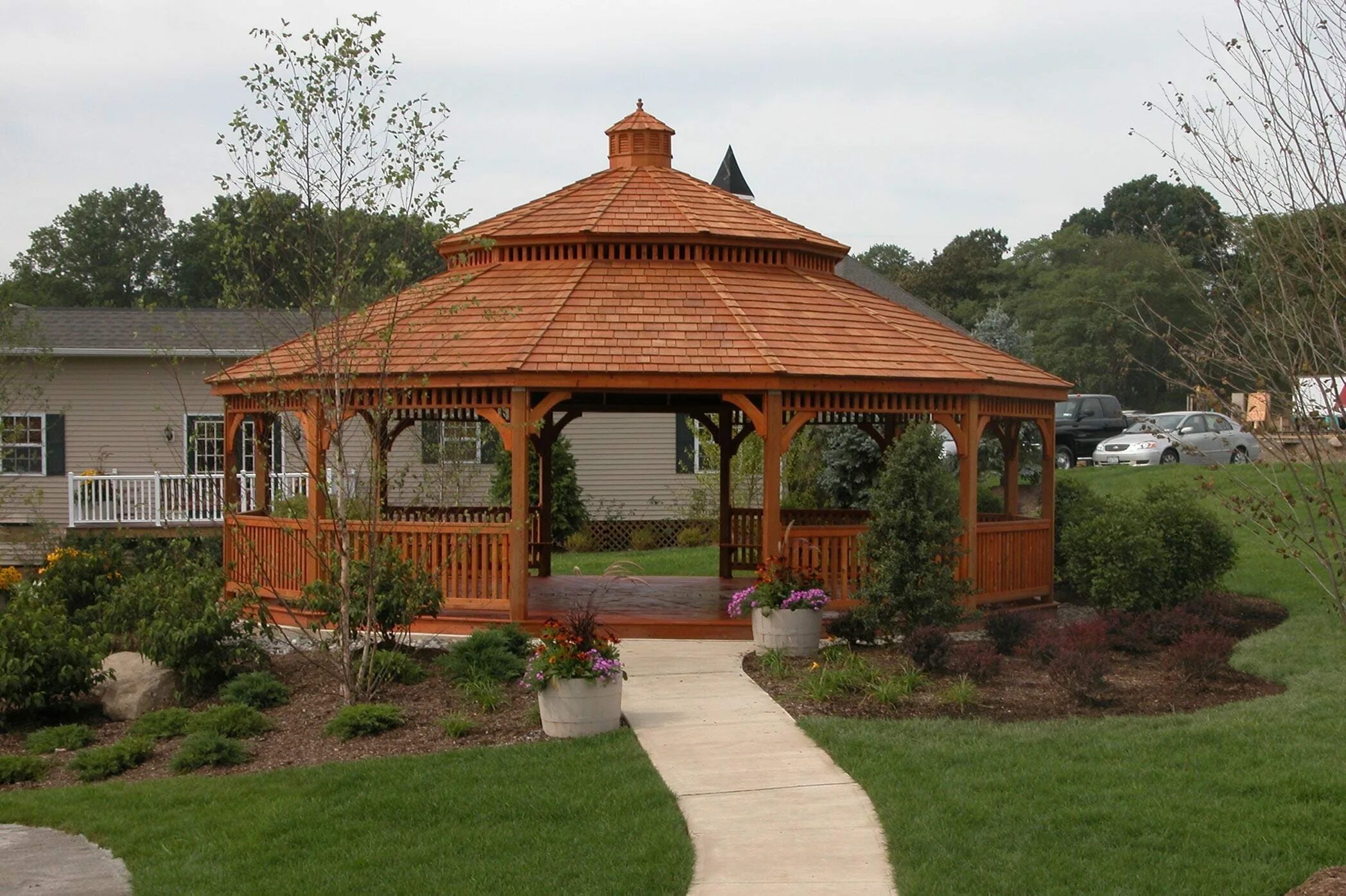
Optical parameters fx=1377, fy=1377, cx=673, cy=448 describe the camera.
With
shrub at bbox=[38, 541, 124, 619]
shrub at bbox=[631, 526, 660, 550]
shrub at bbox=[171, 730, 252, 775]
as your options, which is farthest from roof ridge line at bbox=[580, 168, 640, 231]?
shrub at bbox=[631, 526, 660, 550]

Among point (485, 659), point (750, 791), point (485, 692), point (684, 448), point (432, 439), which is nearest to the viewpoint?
point (750, 791)

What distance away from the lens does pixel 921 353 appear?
48.8ft

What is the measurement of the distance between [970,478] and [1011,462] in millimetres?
2328

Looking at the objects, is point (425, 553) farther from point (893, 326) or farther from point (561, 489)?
point (561, 489)

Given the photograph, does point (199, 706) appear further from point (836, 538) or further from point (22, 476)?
point (22, 476)

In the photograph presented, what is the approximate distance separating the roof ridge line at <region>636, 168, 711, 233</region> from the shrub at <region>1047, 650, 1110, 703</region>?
7.09m

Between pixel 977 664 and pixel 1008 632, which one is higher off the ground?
pixel 1008 632

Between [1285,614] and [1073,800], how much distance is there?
8965mm

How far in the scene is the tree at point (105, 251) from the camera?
197ft

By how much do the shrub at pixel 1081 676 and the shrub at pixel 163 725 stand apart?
21.6ft

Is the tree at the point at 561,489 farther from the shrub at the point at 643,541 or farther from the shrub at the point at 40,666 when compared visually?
the shrub at the point at 40,666

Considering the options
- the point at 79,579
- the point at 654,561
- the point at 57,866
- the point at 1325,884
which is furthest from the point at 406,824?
the point at 654,561

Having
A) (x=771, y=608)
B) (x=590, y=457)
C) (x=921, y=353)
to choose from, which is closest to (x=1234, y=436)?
(x=590, y=457)

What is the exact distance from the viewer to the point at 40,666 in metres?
10.9
